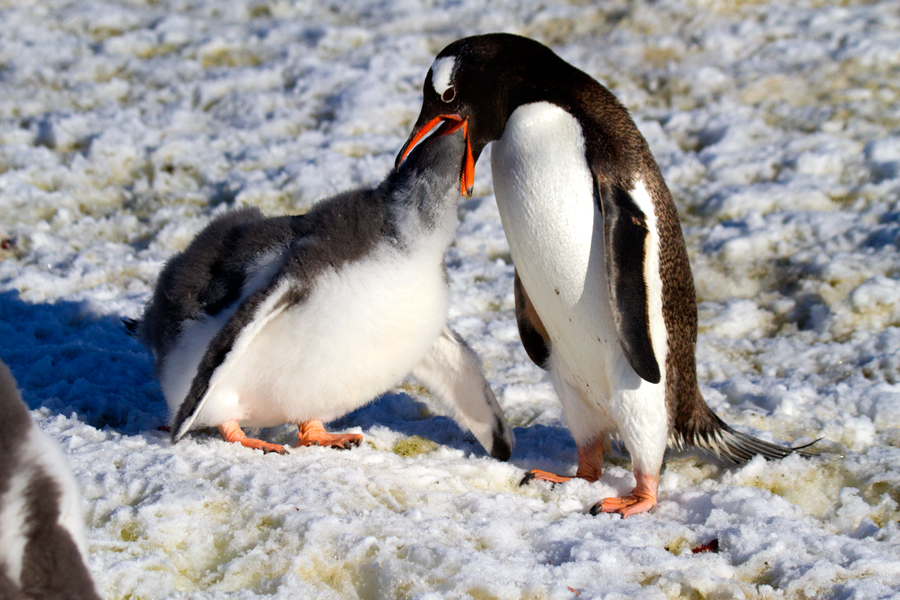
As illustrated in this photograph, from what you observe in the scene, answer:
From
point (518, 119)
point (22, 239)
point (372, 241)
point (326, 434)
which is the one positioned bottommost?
point (326, 434)

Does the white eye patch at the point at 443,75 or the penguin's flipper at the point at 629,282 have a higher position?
the white eye patch at the point at 443,75

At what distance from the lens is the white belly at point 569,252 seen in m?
2.52

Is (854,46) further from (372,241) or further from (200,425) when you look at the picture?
(200,425)

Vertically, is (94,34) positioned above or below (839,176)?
above

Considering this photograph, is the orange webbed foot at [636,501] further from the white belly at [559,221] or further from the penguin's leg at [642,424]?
the white belly at [559,221]

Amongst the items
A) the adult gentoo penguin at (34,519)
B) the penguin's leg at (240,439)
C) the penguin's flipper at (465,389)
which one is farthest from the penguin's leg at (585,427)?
the adult gentoo penguin at (34,519)

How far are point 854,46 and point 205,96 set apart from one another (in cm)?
464

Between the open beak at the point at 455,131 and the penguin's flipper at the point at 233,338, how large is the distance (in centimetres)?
57

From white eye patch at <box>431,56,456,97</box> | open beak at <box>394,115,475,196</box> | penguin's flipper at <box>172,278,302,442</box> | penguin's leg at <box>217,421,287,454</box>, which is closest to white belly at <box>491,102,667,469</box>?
open beak at <box>394,115,475,196</box>

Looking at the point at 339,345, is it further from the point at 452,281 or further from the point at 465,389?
the point at 452,281

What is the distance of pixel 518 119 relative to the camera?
258cm

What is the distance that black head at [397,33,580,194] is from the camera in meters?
2.57

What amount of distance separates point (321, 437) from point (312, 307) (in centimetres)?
55

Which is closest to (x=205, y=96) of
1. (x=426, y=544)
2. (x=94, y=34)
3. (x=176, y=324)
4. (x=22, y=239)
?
(x=94, y=34)
